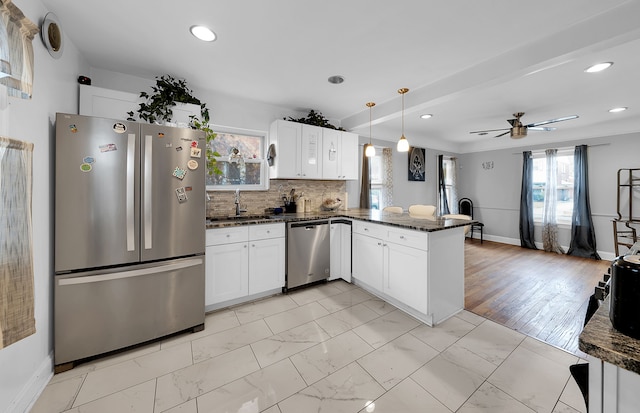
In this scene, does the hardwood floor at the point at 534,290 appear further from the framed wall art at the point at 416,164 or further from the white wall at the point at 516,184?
the framed wall art at the point at 416,164

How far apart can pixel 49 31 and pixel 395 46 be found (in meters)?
2.63

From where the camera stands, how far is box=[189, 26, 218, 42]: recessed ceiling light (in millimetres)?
2049

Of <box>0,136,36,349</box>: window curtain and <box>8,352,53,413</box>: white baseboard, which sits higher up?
<box>0,136,36,349</box>: window curtain

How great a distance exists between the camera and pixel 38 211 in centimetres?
169

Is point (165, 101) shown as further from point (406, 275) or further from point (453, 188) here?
point (453, 188)

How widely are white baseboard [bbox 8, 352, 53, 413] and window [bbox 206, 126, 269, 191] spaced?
2035 mm

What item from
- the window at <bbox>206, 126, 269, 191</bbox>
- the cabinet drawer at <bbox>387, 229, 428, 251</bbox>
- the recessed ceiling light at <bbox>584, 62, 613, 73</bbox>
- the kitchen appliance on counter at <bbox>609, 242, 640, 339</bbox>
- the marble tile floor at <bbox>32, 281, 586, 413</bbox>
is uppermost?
the recessed ceiling light at <bbox>584, 62, 613, 73</bbox>

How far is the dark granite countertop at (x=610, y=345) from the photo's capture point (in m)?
0.56

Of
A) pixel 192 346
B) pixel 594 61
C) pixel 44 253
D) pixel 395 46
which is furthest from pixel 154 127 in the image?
pixel 594 61

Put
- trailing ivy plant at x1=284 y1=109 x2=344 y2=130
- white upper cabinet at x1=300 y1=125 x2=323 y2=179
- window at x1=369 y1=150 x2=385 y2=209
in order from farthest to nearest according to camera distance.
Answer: window at x1=369 y1=150 x2=385 y2=209 → trailing ivy plant at x1=284 y1=109 x2=344 y2=130 → white upper cabinet at x1=300 y1=125 x2=323 y2=179

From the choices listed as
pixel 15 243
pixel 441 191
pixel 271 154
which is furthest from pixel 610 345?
pixel 441 191

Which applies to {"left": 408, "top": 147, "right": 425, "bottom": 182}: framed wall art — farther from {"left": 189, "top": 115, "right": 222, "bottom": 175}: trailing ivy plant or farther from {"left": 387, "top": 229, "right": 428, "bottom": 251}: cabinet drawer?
{"left": 189, "top": 115, "right": 222, "bottom": 175}: trailing ivy plant

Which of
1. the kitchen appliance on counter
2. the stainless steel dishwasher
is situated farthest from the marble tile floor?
the kitchen appliance on counter

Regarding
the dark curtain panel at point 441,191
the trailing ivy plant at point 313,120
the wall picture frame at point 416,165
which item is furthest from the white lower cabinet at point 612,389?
the dark curtain panel at point 441,191
